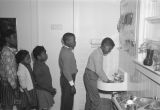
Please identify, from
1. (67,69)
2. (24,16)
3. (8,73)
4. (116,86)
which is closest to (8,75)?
(8,73)

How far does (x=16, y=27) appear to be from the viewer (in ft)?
10.7

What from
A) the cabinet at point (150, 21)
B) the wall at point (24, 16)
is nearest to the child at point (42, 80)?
the wall at point (24, 16)

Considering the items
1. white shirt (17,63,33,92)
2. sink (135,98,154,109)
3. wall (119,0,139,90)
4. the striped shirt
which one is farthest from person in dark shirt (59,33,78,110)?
sink (135,98,154,109)

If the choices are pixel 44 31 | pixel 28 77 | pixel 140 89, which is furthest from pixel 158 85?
pixel 44 31

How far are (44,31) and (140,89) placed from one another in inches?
66.5

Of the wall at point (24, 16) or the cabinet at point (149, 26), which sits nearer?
the cabinet at point (149, 26)

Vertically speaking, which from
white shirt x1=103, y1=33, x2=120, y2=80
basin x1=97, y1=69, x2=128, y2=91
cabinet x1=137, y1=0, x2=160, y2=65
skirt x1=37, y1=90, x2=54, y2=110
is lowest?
skirt x1=37, y1=90, x2=54, y2=110

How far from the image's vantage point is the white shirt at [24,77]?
8.74 feet

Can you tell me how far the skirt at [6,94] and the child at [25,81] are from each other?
12cm

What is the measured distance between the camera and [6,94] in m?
2.70

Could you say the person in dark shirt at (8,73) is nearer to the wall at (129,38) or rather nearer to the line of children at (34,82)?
the line of children at (34,82)

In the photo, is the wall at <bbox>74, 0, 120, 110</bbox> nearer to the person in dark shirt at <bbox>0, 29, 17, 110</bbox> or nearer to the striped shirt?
the striped shirt

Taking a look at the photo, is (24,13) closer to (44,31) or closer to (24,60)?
(44,31)

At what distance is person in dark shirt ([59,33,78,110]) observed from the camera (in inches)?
113
